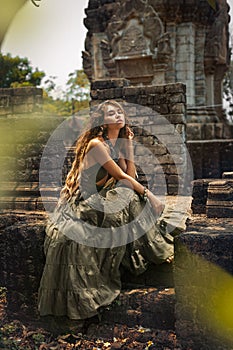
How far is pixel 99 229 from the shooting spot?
11.8 ft

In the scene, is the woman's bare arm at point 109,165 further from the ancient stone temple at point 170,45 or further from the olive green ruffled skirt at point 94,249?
the ancient stone temple at point 170,45

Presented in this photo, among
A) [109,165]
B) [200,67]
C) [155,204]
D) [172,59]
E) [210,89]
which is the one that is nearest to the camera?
[109,165]

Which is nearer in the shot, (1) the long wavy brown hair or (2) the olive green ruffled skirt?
(2) the olive green ruffled skirt

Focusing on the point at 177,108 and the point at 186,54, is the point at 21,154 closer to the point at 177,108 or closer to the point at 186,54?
the point at 177,108

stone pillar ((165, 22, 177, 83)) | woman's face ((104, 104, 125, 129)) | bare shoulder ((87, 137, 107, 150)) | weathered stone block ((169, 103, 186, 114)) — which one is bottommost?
bare shoulder ((87, 137, 107, 150))

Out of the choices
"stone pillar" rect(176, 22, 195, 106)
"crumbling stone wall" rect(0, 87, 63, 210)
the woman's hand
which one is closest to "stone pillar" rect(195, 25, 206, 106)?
"stone pillar" rect(176, 22, 195, 106)

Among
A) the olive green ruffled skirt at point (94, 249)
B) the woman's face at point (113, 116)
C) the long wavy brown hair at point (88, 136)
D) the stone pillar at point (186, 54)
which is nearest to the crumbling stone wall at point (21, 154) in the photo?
the long wavy brown hair at point (88, 136)

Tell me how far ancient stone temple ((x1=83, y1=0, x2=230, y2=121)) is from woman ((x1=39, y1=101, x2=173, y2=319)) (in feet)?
26.6

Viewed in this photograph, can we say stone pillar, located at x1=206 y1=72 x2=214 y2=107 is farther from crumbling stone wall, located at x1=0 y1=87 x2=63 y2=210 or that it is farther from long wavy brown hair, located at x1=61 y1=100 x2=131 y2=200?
long wavy brown hair, located at x1=61 y1=100 x2=131 y2=200

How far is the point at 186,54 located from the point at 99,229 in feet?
30.1

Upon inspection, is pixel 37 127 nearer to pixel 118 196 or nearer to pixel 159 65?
pixel 118 196

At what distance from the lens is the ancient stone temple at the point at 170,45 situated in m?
11.6

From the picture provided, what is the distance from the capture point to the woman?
11.3ft

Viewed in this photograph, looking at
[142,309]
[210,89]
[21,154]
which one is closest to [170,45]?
[210,89]
